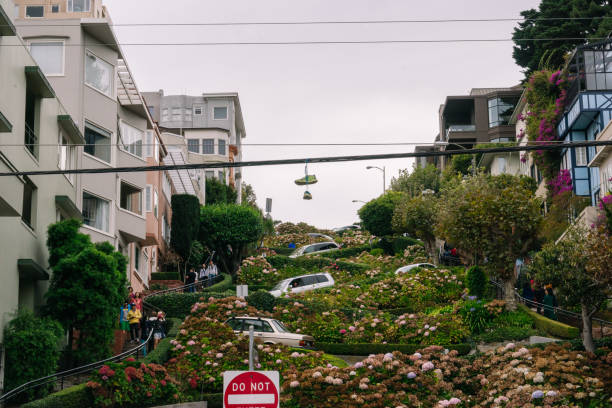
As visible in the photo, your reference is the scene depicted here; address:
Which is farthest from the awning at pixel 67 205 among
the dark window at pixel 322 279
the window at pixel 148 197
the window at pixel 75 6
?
the window at pixel 75 6

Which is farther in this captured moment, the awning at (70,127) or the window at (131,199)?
the window at (131,199)

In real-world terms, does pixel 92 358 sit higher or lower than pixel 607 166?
lower

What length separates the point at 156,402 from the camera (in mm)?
22484

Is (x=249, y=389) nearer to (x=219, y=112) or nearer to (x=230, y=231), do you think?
(x=230, y=231)

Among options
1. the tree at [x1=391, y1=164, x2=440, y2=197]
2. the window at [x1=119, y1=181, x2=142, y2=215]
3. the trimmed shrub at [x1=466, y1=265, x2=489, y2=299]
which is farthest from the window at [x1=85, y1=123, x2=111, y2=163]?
the tree at [x1=391, y1=164, x2=440, y2=197]

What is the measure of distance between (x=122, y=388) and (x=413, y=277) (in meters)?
22.5

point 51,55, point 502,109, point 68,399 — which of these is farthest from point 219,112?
point 68,399

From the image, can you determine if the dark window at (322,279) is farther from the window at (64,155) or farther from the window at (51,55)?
the window at (51,55)

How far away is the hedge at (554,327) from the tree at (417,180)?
182 feet

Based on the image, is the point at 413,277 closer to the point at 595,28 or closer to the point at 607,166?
the point at 607,166

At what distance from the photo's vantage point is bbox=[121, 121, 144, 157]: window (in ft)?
140

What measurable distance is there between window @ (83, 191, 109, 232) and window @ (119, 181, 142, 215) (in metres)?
5.11

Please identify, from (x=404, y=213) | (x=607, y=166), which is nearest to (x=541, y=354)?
(x=607, y=166)

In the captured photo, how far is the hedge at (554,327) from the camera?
30.4 m
